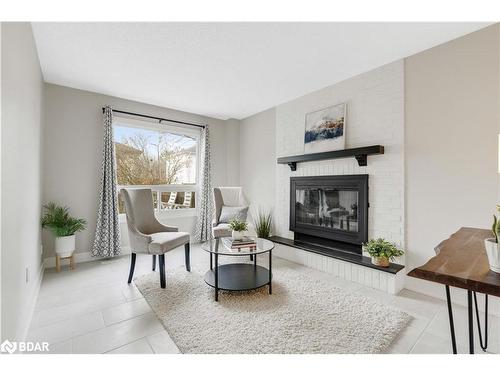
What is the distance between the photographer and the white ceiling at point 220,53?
6.63 feet

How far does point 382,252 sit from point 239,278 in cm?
150

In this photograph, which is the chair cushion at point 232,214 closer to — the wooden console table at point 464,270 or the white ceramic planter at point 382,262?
the white ceramic planter at point 382,262

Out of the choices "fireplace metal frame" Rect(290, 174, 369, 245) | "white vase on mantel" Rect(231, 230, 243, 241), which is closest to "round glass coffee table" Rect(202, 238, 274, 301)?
"white vase on mantel" Rect(231, 230, 243, 241)

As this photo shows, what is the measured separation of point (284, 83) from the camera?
311 centimetres

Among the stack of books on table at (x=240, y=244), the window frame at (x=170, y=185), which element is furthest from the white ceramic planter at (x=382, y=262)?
the window frame at (x=170, y=185)

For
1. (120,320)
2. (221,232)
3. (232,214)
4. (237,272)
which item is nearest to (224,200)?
(232,214)

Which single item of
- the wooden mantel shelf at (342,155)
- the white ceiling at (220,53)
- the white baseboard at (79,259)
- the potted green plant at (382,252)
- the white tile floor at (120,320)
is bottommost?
the white tile floor at (120,320)

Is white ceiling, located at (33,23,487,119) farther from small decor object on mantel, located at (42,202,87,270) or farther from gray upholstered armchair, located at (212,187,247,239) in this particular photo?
small decor object on mantel, located at (42,202,87,270)

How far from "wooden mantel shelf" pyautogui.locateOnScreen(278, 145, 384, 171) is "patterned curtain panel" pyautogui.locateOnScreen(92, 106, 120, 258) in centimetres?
257

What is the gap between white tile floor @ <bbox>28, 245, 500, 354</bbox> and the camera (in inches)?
61.2

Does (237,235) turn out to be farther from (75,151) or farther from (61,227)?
(75,151)

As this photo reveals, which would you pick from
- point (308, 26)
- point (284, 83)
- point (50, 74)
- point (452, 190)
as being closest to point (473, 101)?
point (452, 190)

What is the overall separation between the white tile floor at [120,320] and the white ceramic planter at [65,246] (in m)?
0.27

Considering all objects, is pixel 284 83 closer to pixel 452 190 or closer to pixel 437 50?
pixel 437 50
